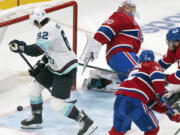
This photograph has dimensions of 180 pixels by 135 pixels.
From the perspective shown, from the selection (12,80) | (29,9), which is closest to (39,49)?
(12,80)

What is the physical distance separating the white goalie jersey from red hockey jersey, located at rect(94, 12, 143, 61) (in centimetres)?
76

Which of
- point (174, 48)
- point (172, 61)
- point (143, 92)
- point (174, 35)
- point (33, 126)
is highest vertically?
point (174, 35)

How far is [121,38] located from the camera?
538 centimetres

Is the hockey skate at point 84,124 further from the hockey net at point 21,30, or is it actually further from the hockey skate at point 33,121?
the hockey net at point 21,30

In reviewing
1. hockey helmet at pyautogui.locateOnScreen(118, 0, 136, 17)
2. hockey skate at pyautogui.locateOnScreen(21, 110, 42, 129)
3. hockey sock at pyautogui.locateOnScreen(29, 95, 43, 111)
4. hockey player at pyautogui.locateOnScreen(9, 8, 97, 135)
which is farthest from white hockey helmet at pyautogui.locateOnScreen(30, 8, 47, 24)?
hockey helmet at pyautogui.locateOnScreen(118, 0, 136, 17)

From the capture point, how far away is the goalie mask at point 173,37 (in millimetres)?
4559

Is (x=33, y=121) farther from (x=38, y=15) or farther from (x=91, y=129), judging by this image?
(x=38, y=15)

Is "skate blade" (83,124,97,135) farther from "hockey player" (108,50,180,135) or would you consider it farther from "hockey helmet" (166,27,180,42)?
"hockey helmet" (166,27,180,42)

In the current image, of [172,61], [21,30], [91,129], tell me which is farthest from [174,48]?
[21,30]

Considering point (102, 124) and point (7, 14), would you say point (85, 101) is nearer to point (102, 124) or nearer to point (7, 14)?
point (102, 124)

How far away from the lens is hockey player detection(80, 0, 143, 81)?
17.4 ft

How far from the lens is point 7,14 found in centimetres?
563

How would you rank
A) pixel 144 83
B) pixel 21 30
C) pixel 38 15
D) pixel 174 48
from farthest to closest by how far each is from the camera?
pixel 21 30 < pixel 174 48 < pixel 38 15 < pixel 144 83

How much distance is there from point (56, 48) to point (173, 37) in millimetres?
915
